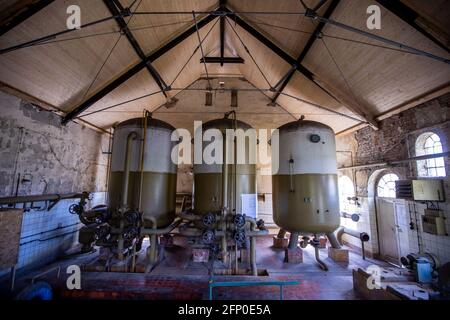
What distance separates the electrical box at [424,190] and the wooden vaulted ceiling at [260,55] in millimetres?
1818

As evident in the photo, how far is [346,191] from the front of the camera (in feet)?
24.1

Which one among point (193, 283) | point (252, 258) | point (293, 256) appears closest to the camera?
point (193, 283)

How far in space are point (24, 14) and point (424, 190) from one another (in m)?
8.00

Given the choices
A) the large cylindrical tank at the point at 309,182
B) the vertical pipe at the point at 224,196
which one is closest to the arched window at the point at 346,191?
the large cylindrical tank at the point at 309,182

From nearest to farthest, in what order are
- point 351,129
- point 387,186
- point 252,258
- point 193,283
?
1. point 193,283
2. point 252,258
3. point 387,186
4. point 351,129

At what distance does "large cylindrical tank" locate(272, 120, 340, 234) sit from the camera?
505cm

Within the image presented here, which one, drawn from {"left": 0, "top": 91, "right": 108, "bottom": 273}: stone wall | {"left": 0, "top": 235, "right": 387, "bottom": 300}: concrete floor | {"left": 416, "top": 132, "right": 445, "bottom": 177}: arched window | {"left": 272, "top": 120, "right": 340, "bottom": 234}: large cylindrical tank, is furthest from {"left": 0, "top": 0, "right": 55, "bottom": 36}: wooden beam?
{"left": 416, "top": 132, "right": 445, "bottom": 177}: arched window

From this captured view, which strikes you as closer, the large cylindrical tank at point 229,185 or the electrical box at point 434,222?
the electrical box at point 434,222

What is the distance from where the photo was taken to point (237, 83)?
27.9 ft

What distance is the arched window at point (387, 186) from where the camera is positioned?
557 centimetres

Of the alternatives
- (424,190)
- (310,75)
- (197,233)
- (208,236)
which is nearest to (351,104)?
(310,75)

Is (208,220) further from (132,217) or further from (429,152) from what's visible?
(429,152)

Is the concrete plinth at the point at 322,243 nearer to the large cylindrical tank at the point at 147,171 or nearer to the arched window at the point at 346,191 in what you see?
the arched window at the point at 346,191
